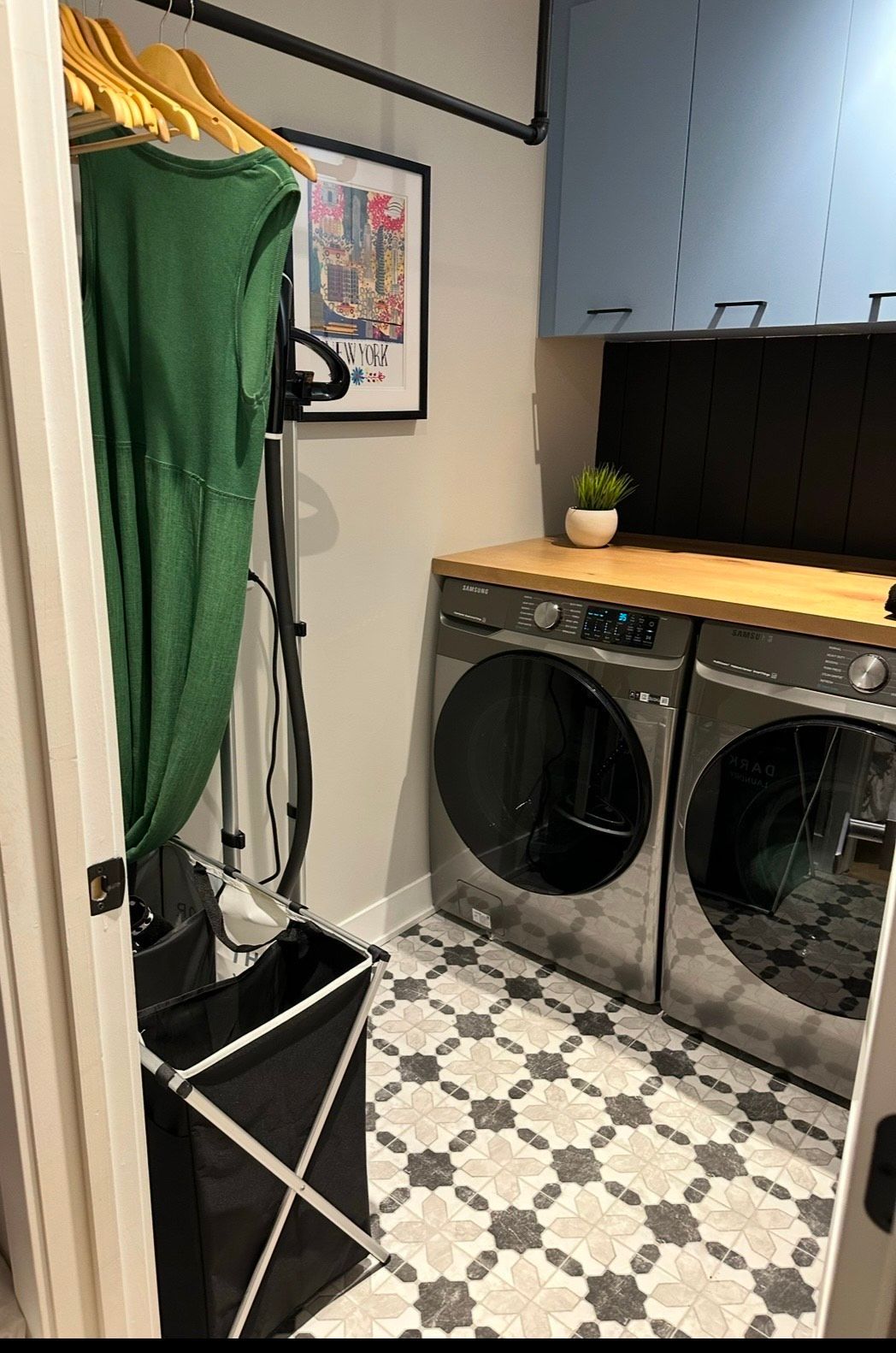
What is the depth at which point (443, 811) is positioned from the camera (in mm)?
2572

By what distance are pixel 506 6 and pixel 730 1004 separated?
2.46m

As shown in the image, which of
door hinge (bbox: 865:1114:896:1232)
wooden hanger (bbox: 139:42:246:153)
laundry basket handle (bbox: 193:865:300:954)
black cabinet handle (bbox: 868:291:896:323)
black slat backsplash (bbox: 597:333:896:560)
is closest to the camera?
door hinge (bbox: 865:1114:896:1232)

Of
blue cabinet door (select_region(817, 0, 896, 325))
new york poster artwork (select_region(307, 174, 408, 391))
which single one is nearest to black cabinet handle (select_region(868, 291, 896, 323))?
blue cabinet door (select_region(817, 0, 896, 325))

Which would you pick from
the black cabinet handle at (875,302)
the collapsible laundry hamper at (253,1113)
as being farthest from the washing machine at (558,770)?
the collapsible laundry hamper at (253,1113)

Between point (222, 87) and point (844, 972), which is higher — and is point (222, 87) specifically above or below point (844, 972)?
above

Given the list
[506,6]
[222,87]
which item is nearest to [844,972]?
[222,87]

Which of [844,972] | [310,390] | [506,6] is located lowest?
[844,972]

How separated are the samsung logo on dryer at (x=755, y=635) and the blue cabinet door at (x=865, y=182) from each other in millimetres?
760

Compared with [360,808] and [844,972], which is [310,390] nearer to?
[360,808]

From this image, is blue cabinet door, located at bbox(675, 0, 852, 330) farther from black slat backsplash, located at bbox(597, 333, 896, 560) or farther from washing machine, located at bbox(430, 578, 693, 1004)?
washing machine, located at bbox(430, 578, 693, 1004)

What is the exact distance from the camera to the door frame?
0.75m

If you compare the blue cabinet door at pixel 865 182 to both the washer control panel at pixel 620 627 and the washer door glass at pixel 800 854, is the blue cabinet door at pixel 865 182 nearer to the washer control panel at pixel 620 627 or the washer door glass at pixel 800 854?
the washer control panel at pixel 620 627

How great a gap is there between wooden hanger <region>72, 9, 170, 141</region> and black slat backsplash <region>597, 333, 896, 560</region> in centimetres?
193

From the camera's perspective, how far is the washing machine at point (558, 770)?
2.11m
